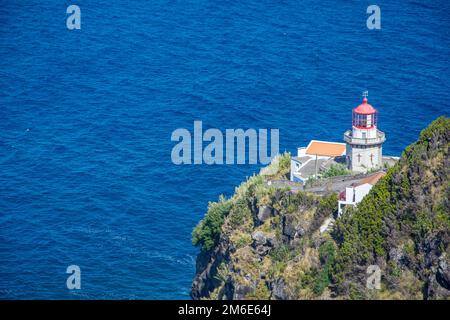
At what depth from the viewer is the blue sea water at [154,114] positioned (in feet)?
475

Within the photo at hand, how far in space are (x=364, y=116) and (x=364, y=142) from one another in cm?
249

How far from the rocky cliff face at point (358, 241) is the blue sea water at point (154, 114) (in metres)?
22.4

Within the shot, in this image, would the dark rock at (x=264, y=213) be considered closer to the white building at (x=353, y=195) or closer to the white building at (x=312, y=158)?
the white building at (x=312, y=158)

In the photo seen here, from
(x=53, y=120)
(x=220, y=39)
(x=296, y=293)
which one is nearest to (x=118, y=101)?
(x=53, y=120)

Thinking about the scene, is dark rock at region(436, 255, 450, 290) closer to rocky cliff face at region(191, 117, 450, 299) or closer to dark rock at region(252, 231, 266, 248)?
rocky cliff face at region(191, 117, 450, 299)

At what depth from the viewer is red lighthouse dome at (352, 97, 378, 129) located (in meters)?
121

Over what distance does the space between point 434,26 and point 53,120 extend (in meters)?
56.4

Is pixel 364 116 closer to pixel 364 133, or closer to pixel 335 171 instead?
pixel 364 133

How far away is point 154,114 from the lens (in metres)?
176

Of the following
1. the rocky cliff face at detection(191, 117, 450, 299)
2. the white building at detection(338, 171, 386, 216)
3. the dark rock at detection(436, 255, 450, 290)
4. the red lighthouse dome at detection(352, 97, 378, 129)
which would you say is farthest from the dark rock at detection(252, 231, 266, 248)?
the dark rock at detection(436, 255, 450, 290)

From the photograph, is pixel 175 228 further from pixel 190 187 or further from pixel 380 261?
pixel 380 261

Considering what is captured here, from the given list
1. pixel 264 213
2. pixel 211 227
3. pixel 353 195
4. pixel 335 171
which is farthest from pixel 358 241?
pixel 211 227

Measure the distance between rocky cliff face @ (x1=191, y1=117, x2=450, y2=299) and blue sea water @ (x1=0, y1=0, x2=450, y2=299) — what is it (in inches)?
880

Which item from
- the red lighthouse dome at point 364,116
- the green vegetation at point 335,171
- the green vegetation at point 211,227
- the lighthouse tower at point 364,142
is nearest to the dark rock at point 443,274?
the green vegetation at point 335,171
